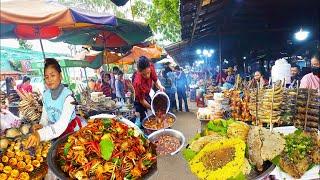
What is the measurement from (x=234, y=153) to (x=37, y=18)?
1551 mm

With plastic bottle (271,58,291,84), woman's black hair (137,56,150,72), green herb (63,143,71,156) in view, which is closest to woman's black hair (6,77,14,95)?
green herb (63,143,71,156)

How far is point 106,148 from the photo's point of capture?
5.81 feet

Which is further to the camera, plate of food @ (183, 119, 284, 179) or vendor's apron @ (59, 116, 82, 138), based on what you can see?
vendor's apron @ (59, 116, 82, 138)

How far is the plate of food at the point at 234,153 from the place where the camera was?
5.69 feet

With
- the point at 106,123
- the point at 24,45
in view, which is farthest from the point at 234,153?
the point at 24,45

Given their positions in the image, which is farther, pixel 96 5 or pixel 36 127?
pixel 96 5

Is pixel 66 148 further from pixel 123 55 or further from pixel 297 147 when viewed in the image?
pixel 297 147

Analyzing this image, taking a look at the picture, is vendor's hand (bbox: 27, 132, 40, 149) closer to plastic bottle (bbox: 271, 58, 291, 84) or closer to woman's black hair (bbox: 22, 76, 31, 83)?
woman's black hair (bbox: 22, 76, 31, 83)

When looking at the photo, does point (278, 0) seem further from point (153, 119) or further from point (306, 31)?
point (153, 119)

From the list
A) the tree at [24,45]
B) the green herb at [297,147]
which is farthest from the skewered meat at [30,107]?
the green herb at [297,147]

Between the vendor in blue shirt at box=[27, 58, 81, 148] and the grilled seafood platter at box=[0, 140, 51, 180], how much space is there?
14 cm

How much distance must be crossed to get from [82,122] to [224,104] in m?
2.47

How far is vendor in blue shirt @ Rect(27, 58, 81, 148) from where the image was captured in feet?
6.97

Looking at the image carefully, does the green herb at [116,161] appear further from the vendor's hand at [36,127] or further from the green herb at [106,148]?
the vendor's hand at [36,127]
